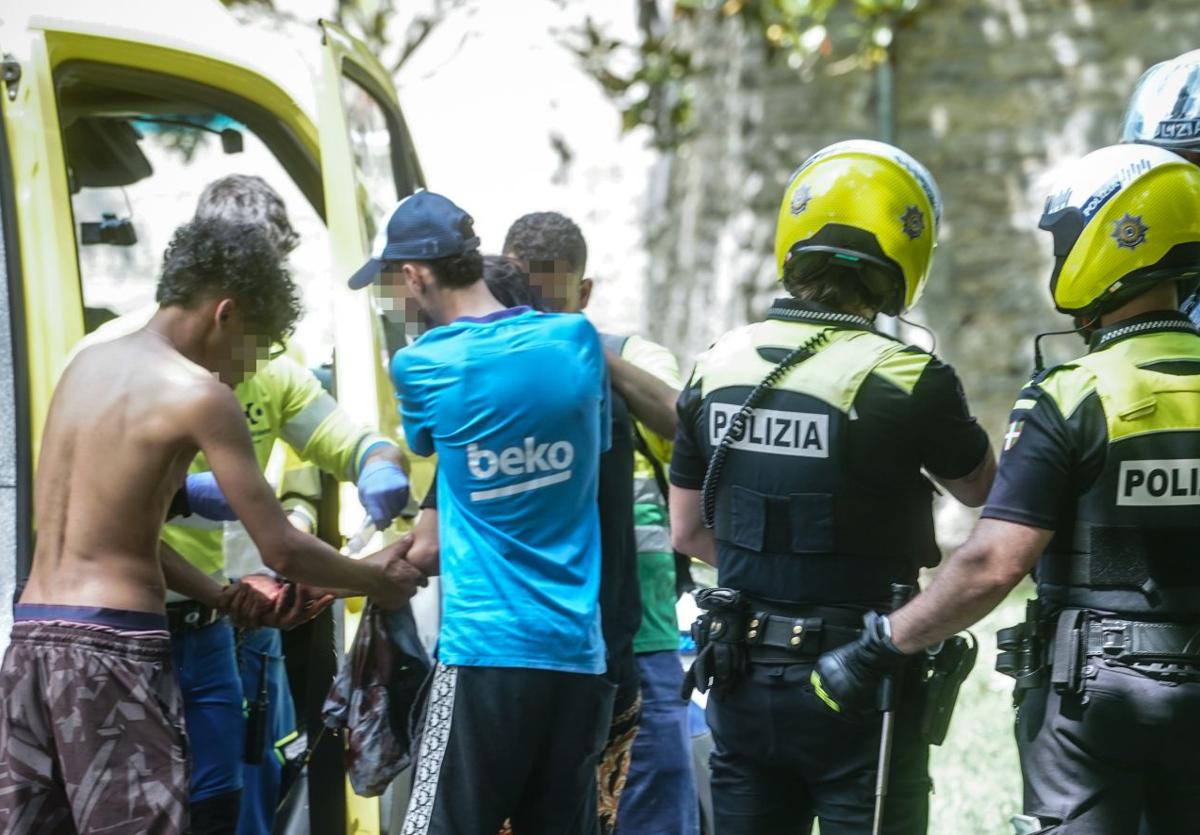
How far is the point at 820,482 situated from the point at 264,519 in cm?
122

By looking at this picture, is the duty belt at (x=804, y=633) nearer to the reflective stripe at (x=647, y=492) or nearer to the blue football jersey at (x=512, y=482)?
the blue football jersey at (x=512, y=482)

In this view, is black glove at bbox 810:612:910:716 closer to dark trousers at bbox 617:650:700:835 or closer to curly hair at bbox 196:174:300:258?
dark trousers at bbox 617:650:700:835

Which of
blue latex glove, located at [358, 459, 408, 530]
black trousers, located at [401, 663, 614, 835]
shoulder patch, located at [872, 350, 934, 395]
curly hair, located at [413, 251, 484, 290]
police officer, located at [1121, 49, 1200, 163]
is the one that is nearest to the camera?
shoulder patch, located at [872, 350, 934, 395]

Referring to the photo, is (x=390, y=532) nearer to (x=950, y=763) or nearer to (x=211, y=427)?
(x=211, y=427)

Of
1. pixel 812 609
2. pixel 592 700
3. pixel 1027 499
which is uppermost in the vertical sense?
pixel 1027 499

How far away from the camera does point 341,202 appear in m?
4.43

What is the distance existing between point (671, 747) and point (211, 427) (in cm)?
168

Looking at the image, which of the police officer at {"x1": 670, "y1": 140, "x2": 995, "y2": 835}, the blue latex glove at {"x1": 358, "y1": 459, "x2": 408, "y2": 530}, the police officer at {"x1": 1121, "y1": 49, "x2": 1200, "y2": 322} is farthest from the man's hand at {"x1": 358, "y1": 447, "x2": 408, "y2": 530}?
the police officer at {"x1": 1121, "y1": 49, "x2": 1200, "y2": 322}

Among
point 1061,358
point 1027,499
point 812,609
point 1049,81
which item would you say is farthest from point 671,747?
point 1049,81

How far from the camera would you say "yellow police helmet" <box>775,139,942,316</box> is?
3443 mm

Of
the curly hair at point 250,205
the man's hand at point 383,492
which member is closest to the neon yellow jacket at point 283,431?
the man's hand at point 383,492

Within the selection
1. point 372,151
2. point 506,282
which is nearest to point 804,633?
point 506,282

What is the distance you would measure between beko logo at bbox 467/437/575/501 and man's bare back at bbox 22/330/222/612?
0.59m

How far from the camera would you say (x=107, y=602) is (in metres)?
3.41
